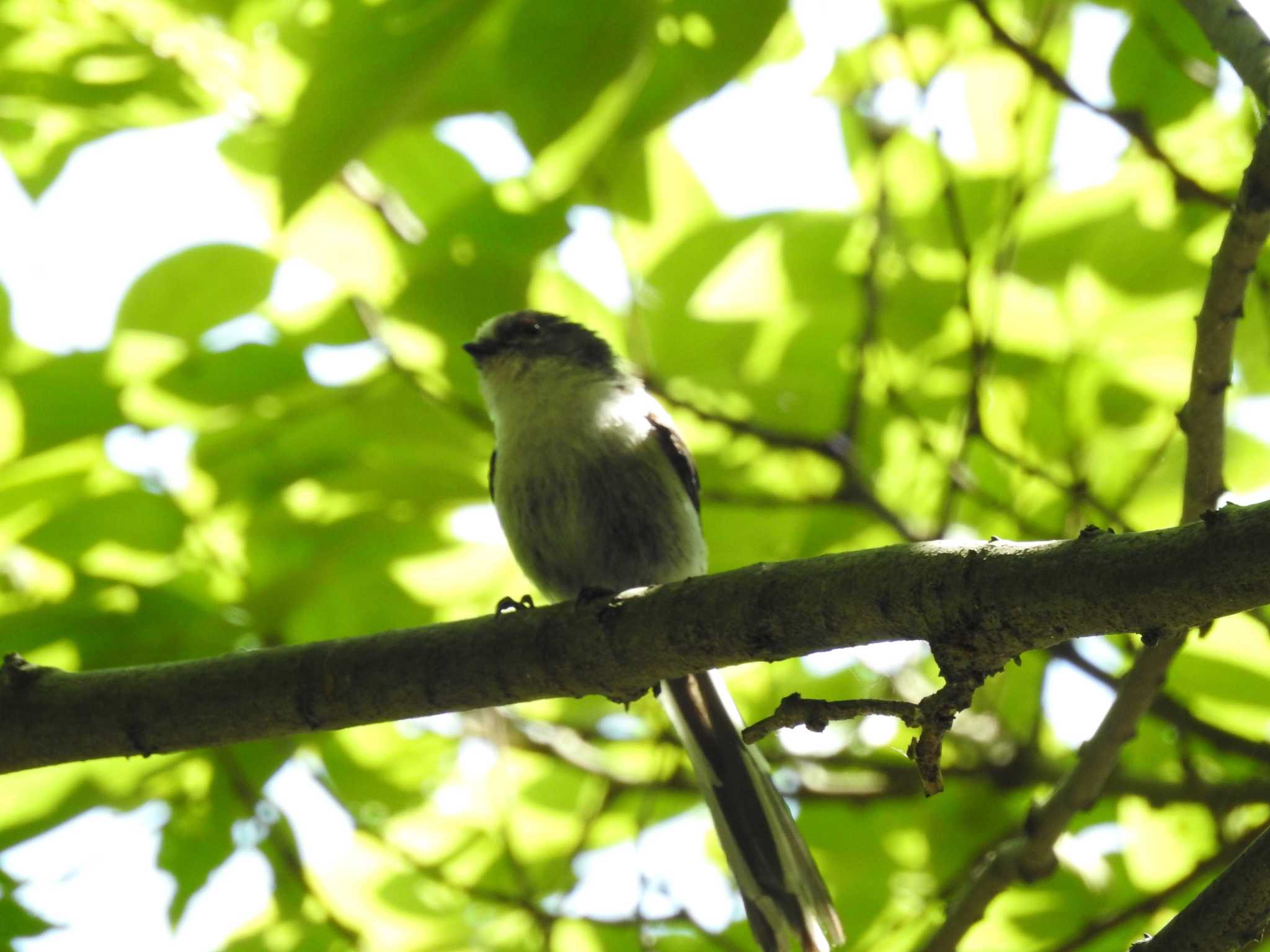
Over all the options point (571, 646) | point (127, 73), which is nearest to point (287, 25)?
point (127, 73)

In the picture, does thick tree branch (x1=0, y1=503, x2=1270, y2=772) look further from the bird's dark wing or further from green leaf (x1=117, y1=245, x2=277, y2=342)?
the bird's dark wing

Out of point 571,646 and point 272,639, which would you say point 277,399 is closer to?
point 272,639

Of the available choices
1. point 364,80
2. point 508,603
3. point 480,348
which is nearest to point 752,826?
point 508,603

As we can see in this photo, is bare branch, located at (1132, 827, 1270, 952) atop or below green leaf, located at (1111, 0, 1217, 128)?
below

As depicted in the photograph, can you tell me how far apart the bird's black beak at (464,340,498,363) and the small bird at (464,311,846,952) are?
0.03 metres

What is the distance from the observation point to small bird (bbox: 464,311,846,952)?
3830mm

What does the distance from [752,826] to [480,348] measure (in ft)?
5.14

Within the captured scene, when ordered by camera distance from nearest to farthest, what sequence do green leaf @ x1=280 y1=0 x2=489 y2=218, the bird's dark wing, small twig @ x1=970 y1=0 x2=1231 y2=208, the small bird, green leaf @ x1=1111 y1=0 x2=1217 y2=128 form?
1. green leaf @ x1=280 y1=0 x2=489 y2=218
2. green leaf @ x1=1111 y1=0 x2=1217 y2=128
3. small twig @ x1=970 y1=0 x2=1231 y2=208
4. the small bird
5. the bird's dark wing

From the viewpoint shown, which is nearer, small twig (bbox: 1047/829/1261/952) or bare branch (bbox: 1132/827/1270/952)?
bare branch (bbox: 1132/827/1270/952)

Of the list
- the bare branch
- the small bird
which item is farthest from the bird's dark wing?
the bare branch

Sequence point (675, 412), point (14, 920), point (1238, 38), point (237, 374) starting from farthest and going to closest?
point (675, 412) → point (14, 920) → point (237, 374) → point (1238, 38)

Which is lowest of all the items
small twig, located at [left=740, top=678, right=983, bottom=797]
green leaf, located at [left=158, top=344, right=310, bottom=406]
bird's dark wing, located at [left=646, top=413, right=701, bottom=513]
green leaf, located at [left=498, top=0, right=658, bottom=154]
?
small twig, located at [left=740, top=678, right=983, bottom=797]

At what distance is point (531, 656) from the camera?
9.07 ft

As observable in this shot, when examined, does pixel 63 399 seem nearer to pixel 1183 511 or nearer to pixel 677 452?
pixel 677 452
